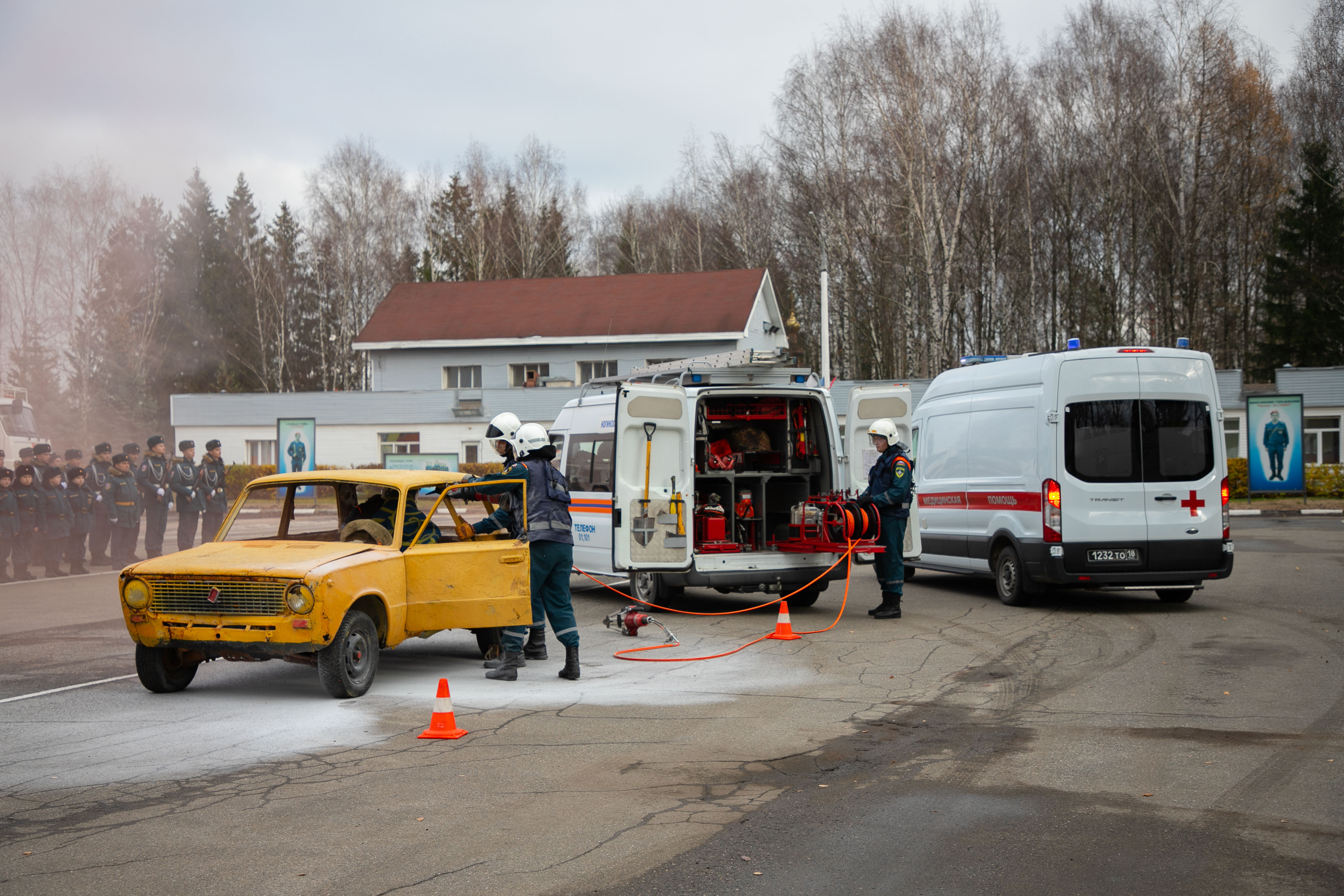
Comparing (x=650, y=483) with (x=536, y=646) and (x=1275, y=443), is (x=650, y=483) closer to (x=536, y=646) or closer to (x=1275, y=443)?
(x=536, y=646)

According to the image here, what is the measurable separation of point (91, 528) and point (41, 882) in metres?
15.9

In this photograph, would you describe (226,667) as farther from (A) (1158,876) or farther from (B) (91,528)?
(B) (91,528)

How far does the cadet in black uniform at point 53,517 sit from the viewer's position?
18.0m

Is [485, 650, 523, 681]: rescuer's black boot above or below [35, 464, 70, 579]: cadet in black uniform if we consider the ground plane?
below

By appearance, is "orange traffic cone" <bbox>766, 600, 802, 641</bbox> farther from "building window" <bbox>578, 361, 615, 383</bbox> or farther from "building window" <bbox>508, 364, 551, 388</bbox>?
"building window" <bbox>508, 364, 551, 388</bbox>

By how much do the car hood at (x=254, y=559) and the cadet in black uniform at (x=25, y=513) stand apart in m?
10.7

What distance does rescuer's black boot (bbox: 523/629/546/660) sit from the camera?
997 cm

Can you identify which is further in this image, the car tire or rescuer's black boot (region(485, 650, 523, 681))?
the car tire

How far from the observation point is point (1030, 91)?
48.4m

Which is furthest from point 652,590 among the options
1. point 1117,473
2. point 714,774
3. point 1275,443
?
point 1275,443

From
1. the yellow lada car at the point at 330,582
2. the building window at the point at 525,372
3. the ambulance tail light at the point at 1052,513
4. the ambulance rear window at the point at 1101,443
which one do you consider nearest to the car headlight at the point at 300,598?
the yellow lada car at the point at 330,582

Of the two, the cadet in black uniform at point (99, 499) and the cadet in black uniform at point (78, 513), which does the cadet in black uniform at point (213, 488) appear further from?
the cadet in black uniform at point (78, 513)

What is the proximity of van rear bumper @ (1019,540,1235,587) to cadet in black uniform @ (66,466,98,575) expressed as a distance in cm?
1441

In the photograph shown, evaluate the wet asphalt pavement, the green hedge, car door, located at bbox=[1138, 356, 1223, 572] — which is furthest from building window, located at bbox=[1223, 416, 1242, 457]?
the wet asphalt pavement
